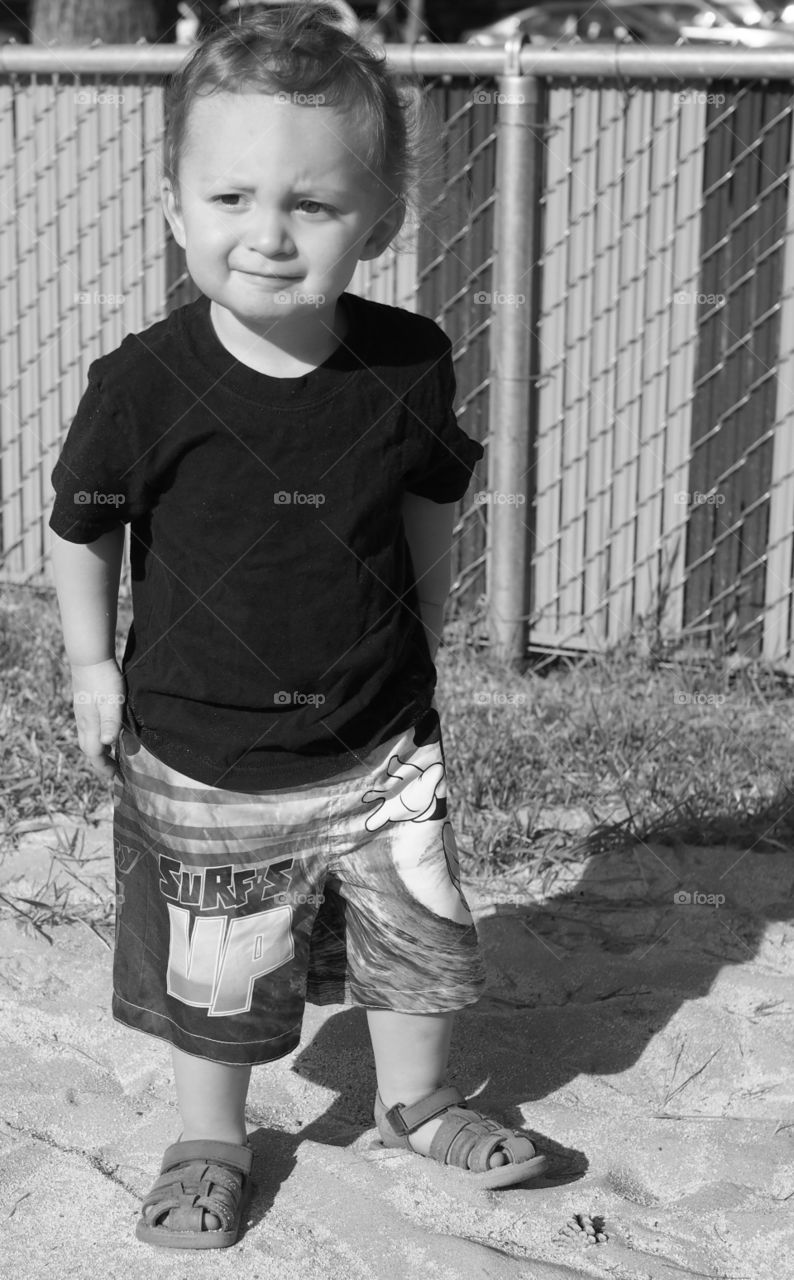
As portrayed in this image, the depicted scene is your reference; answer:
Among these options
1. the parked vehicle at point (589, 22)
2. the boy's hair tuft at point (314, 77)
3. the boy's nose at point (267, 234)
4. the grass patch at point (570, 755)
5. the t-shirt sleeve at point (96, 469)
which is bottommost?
the grass patch at point (570, 755)

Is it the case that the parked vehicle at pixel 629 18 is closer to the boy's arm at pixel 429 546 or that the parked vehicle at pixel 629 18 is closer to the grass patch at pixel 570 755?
the grass patch at pixel 570 755

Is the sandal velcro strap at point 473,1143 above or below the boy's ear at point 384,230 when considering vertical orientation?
below

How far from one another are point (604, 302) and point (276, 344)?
215 centimetres

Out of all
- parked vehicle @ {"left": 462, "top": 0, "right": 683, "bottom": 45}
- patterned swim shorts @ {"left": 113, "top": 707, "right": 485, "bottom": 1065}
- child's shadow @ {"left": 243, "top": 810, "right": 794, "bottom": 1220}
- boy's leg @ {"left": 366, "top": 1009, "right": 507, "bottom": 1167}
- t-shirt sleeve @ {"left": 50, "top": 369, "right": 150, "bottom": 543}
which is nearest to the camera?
t-shirt sleeve @ {"left": 50, "top": 369, "right": 150, "bottom": 543}

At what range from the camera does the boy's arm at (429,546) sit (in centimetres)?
211

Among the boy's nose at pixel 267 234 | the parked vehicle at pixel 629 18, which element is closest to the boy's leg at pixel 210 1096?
the boy's nose at pixel 267 234

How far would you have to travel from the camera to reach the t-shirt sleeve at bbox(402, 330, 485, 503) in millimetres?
1958

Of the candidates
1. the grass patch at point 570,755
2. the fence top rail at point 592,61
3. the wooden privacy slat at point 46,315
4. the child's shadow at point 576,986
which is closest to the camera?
the child's shadow at point 576,986

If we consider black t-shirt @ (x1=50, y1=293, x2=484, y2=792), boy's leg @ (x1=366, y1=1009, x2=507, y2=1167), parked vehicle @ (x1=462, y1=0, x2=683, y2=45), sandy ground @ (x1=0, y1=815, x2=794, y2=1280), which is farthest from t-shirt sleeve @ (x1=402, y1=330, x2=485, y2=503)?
parked vehicle @ (x1=462, y1=0, x2=683, y2=45)

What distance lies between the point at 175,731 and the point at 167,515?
0.28 meters

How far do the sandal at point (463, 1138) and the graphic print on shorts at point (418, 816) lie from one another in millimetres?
298

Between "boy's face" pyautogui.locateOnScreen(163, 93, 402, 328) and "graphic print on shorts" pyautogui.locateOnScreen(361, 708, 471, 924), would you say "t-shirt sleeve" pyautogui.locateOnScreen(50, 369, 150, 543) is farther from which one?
"graphic print on shorts" pyautogui.locateOnScreen(361, 708, 471, 924)

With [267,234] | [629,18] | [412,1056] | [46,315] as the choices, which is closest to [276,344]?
[267,234]

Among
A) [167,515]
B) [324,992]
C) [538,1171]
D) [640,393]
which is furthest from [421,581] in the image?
[640,393]
